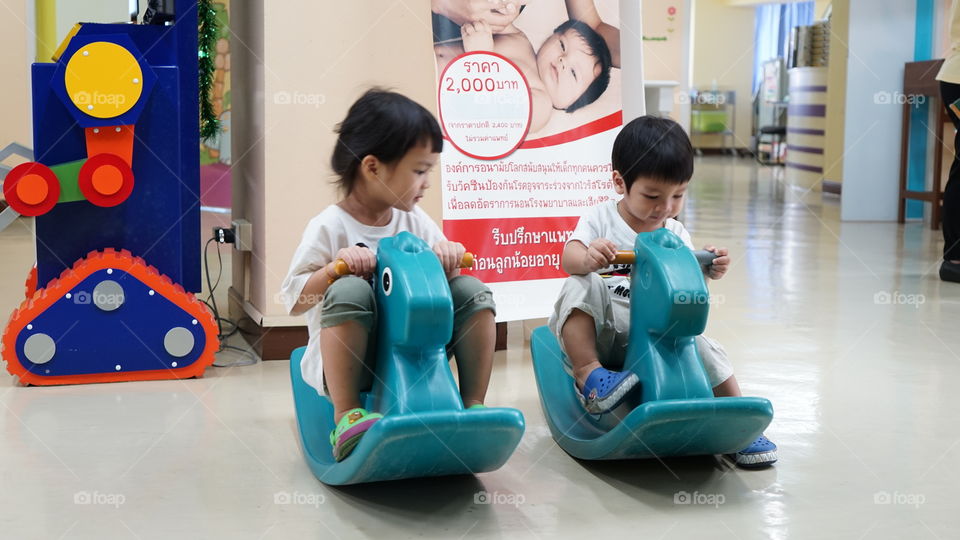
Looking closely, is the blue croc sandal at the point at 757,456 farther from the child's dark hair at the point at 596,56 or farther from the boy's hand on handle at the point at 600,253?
the child's dark hair at the point at 596,56

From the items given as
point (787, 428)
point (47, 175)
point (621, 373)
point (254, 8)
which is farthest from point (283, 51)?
point (787, 428)

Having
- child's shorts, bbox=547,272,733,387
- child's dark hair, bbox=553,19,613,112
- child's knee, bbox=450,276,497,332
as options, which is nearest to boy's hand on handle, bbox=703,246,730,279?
child's shorts, bbox=547,272,733,387

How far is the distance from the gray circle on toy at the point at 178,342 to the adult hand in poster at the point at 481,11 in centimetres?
101

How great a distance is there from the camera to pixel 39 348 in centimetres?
226

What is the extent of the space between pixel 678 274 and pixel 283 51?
1289 mm

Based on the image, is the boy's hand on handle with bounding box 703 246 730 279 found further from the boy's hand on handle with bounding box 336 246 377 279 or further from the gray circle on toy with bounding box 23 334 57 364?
the gray circle on toy with bounding box 23 334 57 364

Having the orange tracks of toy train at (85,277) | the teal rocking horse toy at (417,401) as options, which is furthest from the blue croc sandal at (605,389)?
the orange tracks of toy train at (85,277)

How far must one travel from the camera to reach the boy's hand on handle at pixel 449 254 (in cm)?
165

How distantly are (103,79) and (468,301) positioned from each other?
112 centimetres

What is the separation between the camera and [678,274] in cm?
166

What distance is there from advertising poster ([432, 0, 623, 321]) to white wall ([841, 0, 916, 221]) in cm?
365

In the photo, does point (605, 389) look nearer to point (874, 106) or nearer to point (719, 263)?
point (719, 263)

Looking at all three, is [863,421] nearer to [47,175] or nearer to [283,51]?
[283,51]

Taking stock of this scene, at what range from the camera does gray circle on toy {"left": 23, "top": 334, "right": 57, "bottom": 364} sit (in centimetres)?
225
